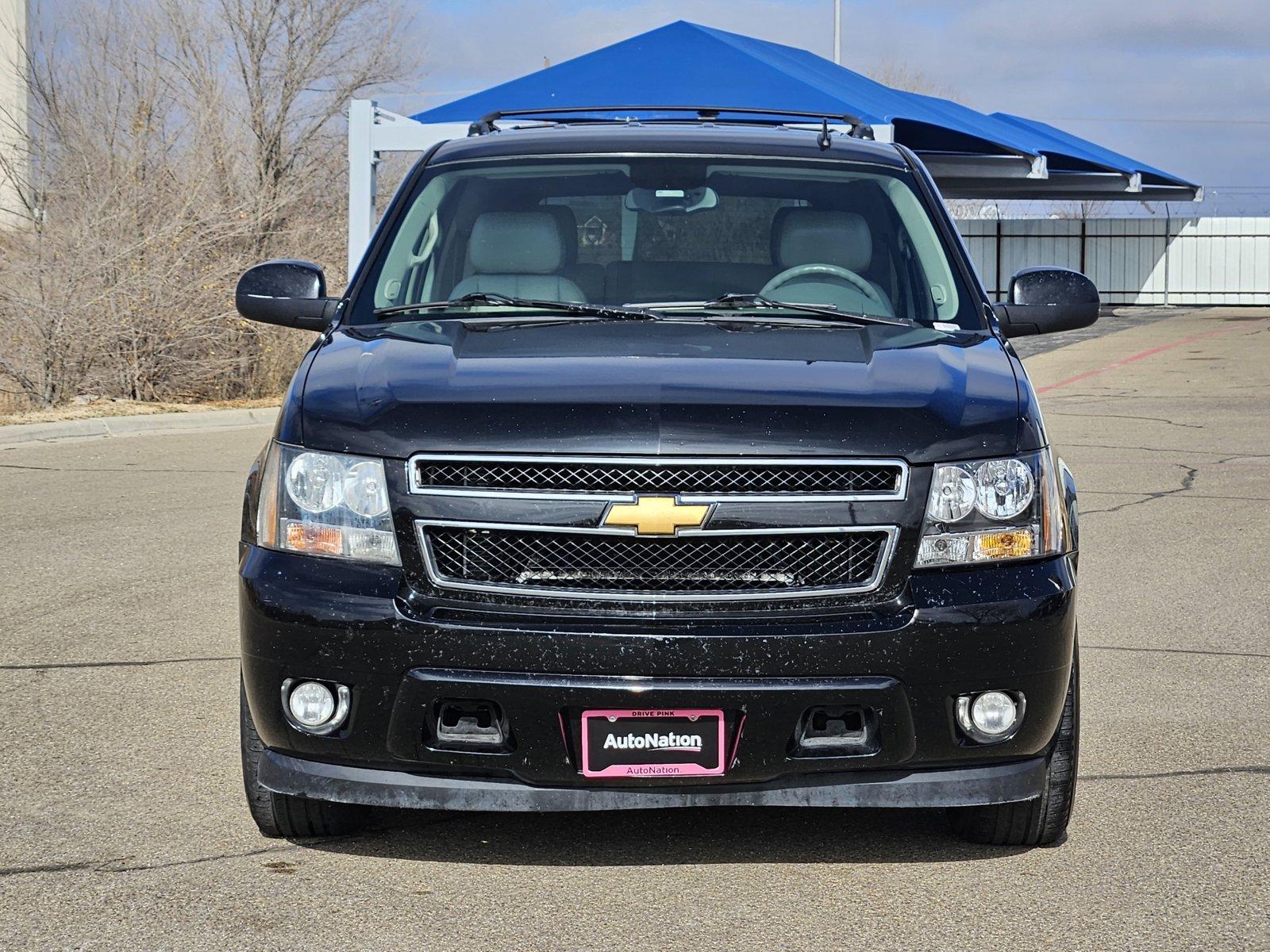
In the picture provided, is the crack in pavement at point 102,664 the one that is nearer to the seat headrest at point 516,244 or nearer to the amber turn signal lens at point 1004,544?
the seat headrest at point 516,244

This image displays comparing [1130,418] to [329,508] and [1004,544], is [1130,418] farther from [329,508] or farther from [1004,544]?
[329,508]

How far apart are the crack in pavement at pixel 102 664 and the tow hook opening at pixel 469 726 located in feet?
9.12

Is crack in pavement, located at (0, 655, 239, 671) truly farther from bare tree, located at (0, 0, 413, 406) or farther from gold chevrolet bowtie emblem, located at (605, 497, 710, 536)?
bare tree, located at (0, 0, 413, 406)

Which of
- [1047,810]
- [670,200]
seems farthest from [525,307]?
[1047,810]

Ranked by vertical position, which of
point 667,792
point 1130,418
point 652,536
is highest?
point 652,536

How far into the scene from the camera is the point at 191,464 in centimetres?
1288

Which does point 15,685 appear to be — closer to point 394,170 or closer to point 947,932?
point 947,932

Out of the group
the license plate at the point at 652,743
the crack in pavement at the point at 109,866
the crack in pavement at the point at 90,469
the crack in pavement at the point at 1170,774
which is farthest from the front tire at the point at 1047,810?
the crack in pavement at the point at 90,469

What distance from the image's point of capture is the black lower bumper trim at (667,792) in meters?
3.85

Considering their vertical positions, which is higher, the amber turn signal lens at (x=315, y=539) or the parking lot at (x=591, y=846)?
the amber turn signal lens at (x=315, y=539)

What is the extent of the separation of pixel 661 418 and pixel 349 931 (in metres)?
1.29

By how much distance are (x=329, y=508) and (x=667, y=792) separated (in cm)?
98

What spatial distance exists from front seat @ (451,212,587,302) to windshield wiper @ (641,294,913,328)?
0.38 metres

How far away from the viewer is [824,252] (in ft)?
17.4
